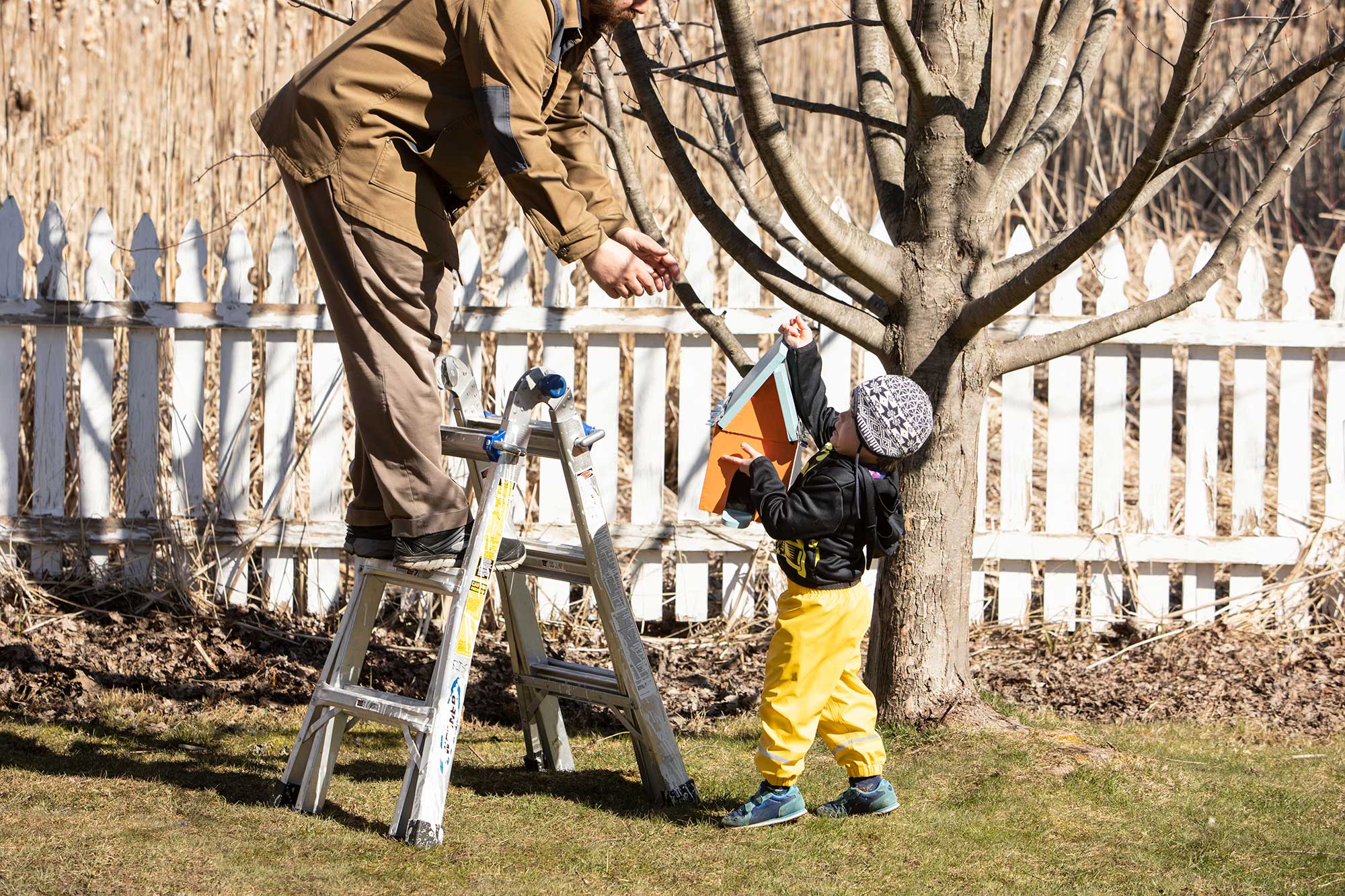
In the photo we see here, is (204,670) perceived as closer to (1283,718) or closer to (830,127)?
(1283,718)

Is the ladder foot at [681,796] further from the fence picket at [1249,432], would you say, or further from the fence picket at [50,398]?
the fence picket at [50,398]

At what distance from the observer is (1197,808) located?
3064 millimetres

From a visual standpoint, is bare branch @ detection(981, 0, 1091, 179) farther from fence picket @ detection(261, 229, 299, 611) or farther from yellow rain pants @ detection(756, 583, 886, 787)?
fence picket @ detection(261, 229, 299, 611)

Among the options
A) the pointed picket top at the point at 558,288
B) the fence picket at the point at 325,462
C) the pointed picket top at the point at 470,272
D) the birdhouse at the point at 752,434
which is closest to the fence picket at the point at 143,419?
the fence picket at the point at 325,462

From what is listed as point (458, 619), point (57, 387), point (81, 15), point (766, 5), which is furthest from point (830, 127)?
point (458, 619)

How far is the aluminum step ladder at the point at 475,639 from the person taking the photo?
2779mm

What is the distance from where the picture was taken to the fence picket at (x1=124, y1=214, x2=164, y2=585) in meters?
4.73

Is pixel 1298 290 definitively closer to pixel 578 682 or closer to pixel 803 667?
pixel 803 667

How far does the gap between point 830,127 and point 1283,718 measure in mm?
4914

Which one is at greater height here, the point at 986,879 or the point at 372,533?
the point at 372,533

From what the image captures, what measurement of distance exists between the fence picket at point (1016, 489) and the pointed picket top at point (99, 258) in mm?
3308

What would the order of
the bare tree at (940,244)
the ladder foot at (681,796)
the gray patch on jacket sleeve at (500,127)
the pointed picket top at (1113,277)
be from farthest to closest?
1. the pointed picket top at (1113,277)
2. the bare tree at (940,244)
3. the ladder foot at (681,796)
4. the gray patch on jacket sleeve at (500,127)

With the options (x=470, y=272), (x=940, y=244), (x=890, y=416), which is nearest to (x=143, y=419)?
(x=470, y=272)

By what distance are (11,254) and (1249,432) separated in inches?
180
